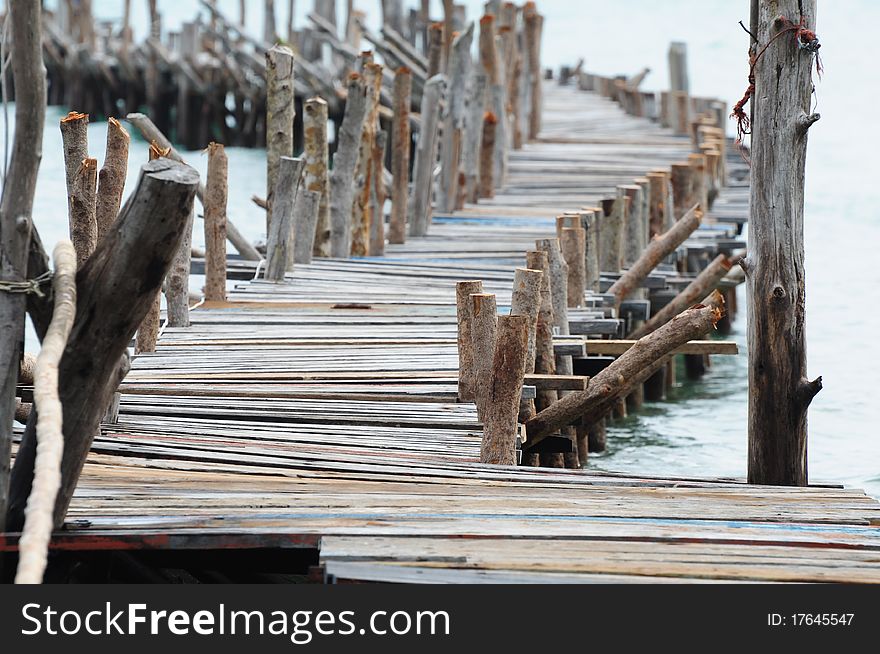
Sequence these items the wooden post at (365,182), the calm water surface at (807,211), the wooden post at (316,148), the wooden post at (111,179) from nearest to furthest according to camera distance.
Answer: the wooden post at (111,179) < the wooden post at (316,148) < the wooden post at (365,182) < the calm water surface at (807,211)

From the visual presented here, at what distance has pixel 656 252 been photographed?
9.27 meters

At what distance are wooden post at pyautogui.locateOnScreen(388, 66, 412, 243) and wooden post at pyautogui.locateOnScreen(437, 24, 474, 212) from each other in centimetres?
95

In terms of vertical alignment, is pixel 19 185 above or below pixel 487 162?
below

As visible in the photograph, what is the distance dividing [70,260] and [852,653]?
2450mm

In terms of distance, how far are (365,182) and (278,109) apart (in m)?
1.23

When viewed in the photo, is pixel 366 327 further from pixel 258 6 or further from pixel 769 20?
pixel 258 6

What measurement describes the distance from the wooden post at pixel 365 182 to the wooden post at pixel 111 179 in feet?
12.4

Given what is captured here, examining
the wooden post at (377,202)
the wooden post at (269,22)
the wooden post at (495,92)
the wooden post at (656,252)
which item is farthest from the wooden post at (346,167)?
the wooden post at (269,22)

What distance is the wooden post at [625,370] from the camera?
616 cm

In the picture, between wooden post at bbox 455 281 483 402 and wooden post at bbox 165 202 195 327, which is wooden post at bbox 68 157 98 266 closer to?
wooden post at bbox 165 202 195 327

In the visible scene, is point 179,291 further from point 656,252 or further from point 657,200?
point 657,200

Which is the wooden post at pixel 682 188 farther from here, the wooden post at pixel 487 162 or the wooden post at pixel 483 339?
the wooden post at pixel 483 339

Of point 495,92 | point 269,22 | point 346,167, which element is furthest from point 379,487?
point 269,22

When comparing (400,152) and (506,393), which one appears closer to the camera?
(506,393)
